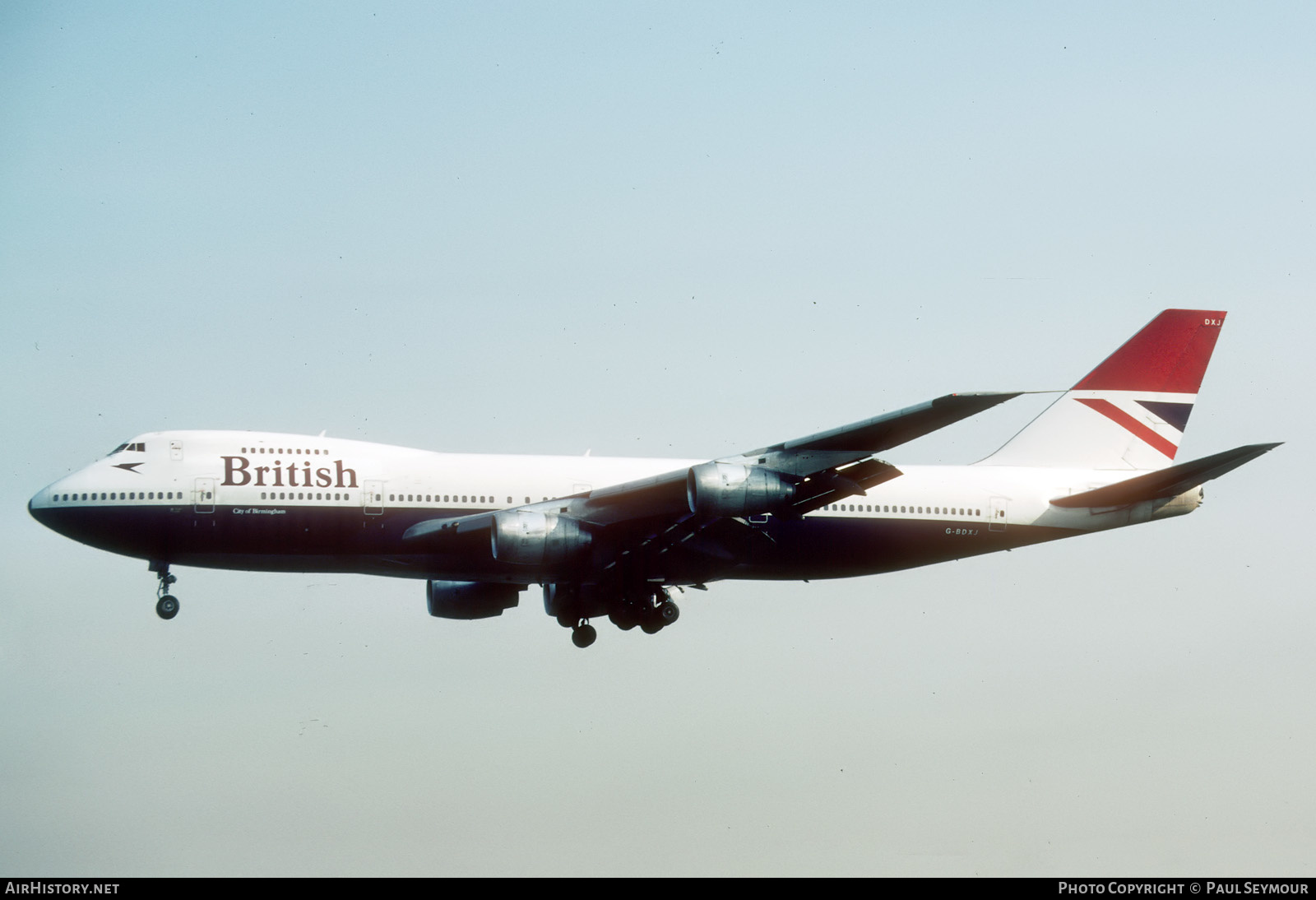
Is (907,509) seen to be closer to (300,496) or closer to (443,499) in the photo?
(443,499)

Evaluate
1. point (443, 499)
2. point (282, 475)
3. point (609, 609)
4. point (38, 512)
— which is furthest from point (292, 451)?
point (609, 609)

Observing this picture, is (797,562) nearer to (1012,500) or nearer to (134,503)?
(1012,500)

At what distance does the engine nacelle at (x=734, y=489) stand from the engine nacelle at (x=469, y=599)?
1051 cm

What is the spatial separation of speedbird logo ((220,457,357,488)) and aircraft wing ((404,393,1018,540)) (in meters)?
2.38

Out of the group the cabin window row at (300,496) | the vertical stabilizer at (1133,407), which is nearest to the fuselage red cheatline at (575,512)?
the cabin window row at (300,496)

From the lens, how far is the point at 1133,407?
4366 centimetres

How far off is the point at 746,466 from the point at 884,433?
11.4ft

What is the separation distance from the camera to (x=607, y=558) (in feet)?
120

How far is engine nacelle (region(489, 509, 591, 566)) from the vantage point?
113 feet

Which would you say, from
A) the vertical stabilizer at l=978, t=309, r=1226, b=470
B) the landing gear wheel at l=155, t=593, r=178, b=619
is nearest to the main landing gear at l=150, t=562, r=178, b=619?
the landing gear wheel at l=155, t=593, r=178, b=619

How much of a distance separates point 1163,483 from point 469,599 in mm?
20392

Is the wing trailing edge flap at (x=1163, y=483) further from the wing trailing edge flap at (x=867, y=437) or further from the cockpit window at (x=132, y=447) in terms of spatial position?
the cockpit window at (x=132, y=447)

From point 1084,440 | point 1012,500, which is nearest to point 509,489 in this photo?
point 1012,500

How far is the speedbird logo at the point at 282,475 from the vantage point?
120ft
